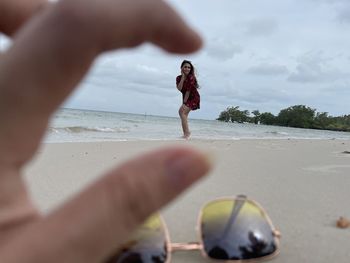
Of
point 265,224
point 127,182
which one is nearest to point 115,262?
point 265,224

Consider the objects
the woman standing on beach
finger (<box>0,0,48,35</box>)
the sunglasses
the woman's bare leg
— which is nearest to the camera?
finger (<box>0,0,48,35</box>)

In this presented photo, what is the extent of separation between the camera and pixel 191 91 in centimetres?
686

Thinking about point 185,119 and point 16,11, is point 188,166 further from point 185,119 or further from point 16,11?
point 185,119

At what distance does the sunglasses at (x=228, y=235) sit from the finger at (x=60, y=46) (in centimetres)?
74

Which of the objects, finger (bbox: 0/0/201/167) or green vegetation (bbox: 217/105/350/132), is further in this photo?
green vegetation (bbox: 217/105/350/132)

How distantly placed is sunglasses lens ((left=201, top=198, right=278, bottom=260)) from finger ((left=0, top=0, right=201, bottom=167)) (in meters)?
0.91

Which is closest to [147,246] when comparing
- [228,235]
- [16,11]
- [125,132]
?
[228,235]

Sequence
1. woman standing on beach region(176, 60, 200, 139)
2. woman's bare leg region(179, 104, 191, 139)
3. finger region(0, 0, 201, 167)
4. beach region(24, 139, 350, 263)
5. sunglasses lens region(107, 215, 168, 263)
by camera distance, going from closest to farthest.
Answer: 1. finger region(0, 0, 201, 167)
2. sunglasses lens region(107, 215, 168, 263)
3. beach region(24, 139, 350, 263)
4. woman's bare leg region(179, 104, 191, 139)
5. woman standing on beach region(176, 60, 200, 139)

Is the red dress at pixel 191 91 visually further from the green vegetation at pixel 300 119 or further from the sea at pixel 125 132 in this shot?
the green vegetation at pixel 300 119

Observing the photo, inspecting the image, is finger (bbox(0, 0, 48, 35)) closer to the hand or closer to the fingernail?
the hand

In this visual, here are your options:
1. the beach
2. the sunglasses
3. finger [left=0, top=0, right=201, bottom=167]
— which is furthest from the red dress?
finger [left=0, top=0, right=201, bottom=167]

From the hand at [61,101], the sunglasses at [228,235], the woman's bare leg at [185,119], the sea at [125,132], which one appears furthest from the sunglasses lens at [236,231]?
the woman's bare leg at [185,119]

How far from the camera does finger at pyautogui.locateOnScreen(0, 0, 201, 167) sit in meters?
0.44

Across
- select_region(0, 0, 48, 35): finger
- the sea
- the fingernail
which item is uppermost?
select_region(0, 0, 48, 35): finger
